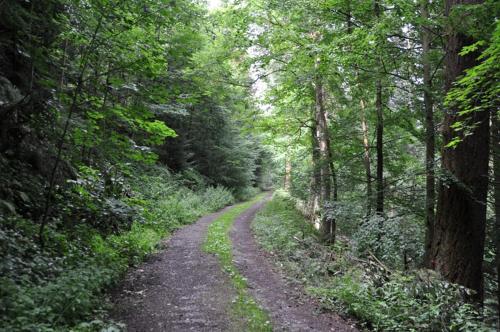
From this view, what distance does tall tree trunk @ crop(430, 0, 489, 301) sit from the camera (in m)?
5.80

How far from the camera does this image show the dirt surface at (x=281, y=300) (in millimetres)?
5754

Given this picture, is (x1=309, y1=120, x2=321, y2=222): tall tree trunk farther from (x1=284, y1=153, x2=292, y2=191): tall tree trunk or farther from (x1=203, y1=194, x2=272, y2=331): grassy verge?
(x1=203, y1=194, x2=272, y2=331): grassy verge

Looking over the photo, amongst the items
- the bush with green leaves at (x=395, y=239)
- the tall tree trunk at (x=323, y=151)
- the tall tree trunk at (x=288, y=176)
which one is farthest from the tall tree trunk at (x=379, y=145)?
the tall tree trunk at (x=288, y=176)

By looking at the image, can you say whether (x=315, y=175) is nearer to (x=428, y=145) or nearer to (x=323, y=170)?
(x=323, y=170)

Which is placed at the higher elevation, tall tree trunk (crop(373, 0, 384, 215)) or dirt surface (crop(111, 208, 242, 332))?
tall tree trunk (crop(373, 0, 384, 215))

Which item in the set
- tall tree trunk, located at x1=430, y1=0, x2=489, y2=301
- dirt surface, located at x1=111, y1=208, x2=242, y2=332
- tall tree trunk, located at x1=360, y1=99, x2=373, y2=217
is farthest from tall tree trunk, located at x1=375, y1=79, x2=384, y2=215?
dirt surface, located at x1=111, y1=208, x2=242, y2=332

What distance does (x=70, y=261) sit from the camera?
18.8 ft

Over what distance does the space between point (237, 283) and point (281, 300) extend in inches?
41.0

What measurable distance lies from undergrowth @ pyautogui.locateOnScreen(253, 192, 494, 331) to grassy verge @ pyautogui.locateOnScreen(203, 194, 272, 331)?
4.91ft

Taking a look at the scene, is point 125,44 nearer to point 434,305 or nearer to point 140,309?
point 140,309

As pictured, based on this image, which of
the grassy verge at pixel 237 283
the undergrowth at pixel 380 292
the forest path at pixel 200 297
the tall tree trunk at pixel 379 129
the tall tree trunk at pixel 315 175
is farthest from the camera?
the tall tree trunk at pixel 315 175

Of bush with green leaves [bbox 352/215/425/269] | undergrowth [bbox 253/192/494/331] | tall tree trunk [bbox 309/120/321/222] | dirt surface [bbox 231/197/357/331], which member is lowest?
dirt surface [bbox 231/197/357/331]

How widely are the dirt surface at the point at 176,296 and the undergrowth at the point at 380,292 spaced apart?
83.1 inches

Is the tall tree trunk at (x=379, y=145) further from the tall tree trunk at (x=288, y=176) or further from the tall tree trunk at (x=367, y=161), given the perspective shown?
the tall tree trunk at (x=288, y=176)
